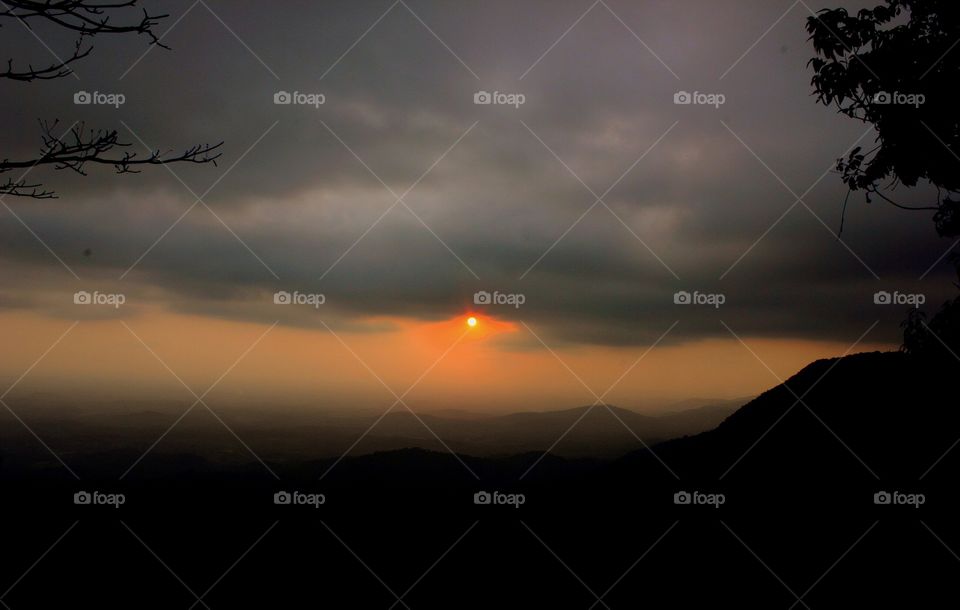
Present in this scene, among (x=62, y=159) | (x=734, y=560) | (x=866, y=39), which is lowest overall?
(x=734, y=560)

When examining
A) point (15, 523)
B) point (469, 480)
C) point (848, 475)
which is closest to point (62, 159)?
point (469, 480)

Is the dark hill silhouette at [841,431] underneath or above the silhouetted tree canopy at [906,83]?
underneath

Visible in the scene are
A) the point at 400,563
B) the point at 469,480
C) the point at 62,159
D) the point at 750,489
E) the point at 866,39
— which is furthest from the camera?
the point at 750,489

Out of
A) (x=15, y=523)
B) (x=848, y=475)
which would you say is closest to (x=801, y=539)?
(x=848, y=475)

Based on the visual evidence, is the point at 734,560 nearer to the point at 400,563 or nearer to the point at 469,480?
the point at 469,480

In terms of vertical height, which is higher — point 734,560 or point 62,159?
point 62,159

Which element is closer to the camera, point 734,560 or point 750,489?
point 734,560

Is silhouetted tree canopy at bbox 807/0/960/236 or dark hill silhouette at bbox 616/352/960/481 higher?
silhouetted tree canopy at bbox 807/0/960/236

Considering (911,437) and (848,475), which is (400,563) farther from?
(911,437)

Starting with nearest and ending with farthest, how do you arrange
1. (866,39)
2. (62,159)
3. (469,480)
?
(62,159), (469,480), (866,39)
